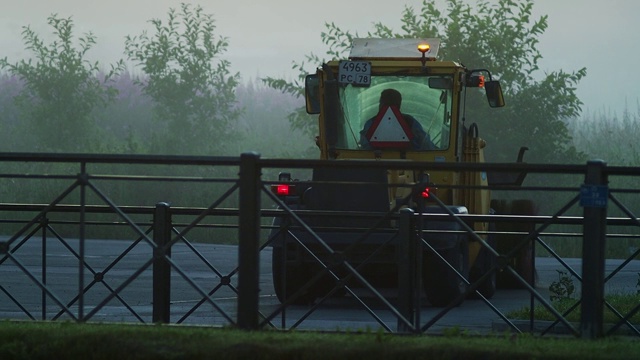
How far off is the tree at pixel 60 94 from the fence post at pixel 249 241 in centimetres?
3155

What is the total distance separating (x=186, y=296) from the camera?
16531 millimetres

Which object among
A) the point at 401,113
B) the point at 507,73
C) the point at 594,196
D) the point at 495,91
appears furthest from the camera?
the point at 507,73

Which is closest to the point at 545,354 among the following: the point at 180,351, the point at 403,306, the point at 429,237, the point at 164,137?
the point at 180,351

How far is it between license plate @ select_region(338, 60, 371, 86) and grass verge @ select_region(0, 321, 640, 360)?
25.7 ft

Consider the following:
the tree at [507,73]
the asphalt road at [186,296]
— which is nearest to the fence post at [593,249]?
the asphalt road at [186,296]

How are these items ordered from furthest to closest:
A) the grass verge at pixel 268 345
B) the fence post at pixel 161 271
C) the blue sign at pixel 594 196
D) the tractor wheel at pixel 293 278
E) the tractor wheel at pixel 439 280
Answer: the tractor wheel at pixel 293 278 < the tractor wheel at pixel 439 280 < the fence post at pixel 161 271 < the blue sign at pixel 594 196 < the grass verge at pixel 268 345

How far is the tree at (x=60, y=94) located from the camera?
40156mm

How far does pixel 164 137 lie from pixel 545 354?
1316 inches

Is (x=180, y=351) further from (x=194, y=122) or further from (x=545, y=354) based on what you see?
(x=194, y=122)

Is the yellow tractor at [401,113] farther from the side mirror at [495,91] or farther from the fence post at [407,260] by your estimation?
the fence post at [407,260]

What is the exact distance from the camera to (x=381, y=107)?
53.9 ft

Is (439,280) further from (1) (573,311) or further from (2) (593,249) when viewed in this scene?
(2) (593,249)

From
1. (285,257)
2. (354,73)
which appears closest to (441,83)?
(354,73)

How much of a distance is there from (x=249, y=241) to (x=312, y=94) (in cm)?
774
